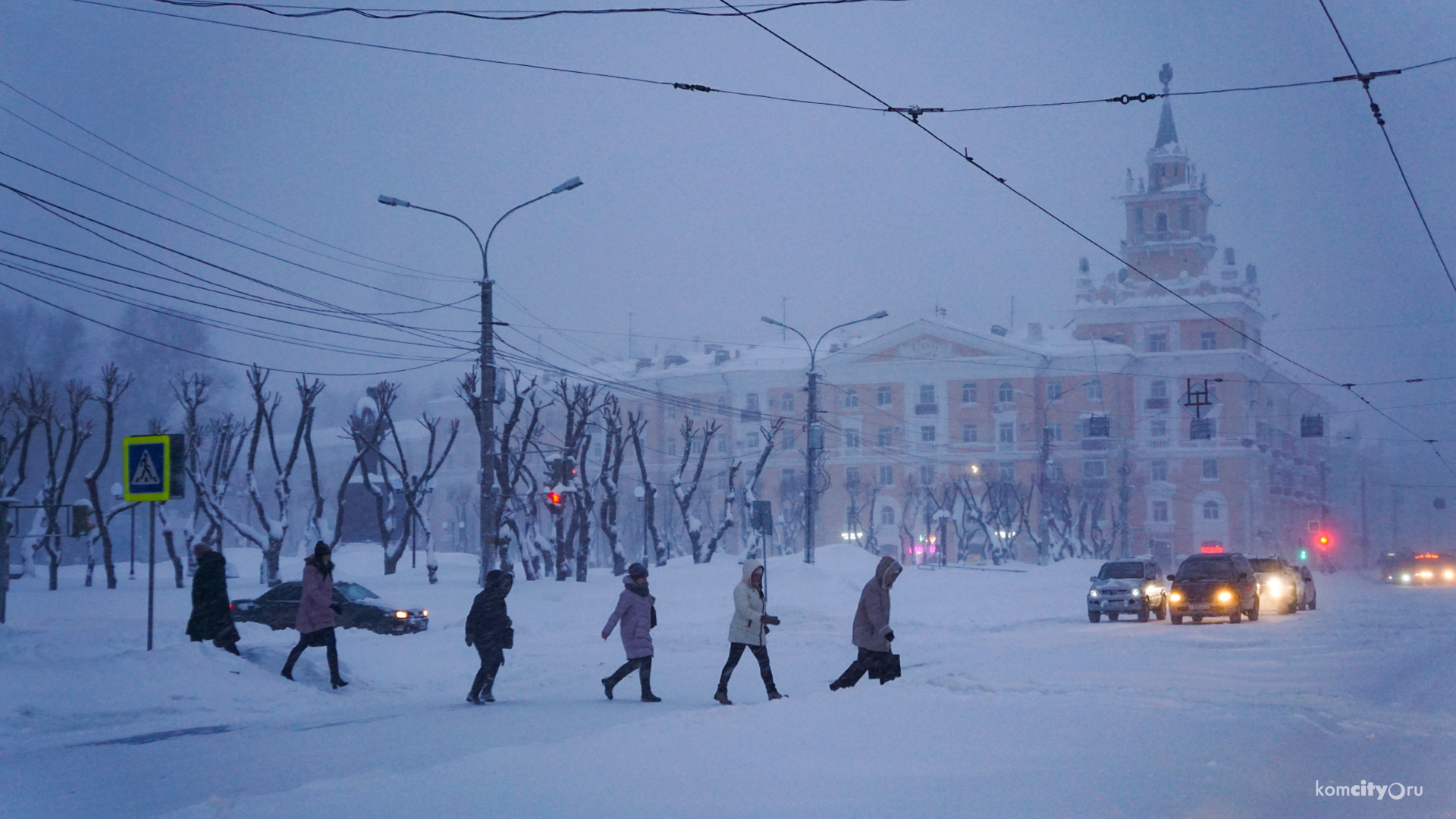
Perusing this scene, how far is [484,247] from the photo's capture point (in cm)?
2750

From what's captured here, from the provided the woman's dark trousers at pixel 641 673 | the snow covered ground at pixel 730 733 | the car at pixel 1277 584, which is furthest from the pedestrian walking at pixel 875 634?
the car at pixel 1277 584

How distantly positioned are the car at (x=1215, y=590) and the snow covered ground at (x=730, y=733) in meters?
5.87

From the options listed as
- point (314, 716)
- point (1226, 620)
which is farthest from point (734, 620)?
point (1226, 620)

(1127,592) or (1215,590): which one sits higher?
(1215,590)

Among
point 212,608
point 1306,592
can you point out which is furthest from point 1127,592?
point 212,608

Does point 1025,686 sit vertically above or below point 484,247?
below

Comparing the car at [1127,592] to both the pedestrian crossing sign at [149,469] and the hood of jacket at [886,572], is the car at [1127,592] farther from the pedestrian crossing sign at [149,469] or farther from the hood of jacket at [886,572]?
the pedestrian crossing sign at [149,469]

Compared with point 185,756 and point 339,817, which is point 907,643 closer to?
point 185,756

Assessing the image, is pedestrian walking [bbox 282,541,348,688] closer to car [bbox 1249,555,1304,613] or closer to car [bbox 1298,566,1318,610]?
car [bbox 1249,555,1304,613]

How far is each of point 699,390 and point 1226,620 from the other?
2537 inches

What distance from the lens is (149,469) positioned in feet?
52.6

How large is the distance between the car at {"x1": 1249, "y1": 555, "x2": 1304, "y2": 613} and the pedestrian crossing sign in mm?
26272

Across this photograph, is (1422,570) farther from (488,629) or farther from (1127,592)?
(488,629)

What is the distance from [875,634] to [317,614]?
6.32 meters
